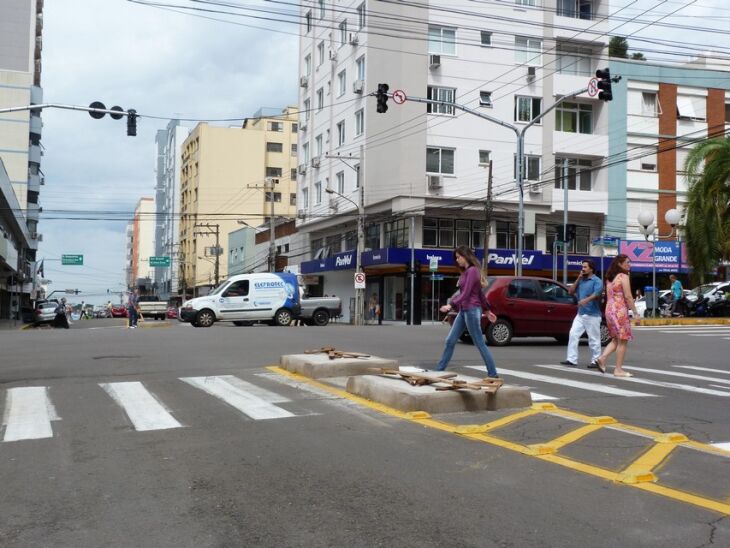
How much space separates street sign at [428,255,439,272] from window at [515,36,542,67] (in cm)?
1279

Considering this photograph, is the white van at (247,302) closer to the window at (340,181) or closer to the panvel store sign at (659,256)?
the window at (340,181)

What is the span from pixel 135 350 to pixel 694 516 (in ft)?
41.0

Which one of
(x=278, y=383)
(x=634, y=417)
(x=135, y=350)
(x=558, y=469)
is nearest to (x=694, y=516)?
(x=558, y=469)

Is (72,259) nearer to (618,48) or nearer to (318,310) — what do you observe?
(318,310)

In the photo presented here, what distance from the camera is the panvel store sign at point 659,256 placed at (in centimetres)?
4322

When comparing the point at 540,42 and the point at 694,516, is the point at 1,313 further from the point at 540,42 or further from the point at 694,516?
the point at 694,516

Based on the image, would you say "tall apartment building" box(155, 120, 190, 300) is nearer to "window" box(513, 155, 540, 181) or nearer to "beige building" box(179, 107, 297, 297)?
"beige building" box(179, 107, 297, 297)

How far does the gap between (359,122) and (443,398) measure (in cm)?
3702

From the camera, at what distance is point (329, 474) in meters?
5.32

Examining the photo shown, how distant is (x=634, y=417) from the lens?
7535 mm

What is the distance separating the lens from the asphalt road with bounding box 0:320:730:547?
164 inches

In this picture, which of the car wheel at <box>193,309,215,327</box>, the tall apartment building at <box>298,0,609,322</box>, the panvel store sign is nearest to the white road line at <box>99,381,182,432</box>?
the car wheel at <box>193,309,215,327</box>

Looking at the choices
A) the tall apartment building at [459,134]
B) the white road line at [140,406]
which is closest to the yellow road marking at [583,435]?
the white road line at [140,406]

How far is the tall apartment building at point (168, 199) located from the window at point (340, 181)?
55.8 m
